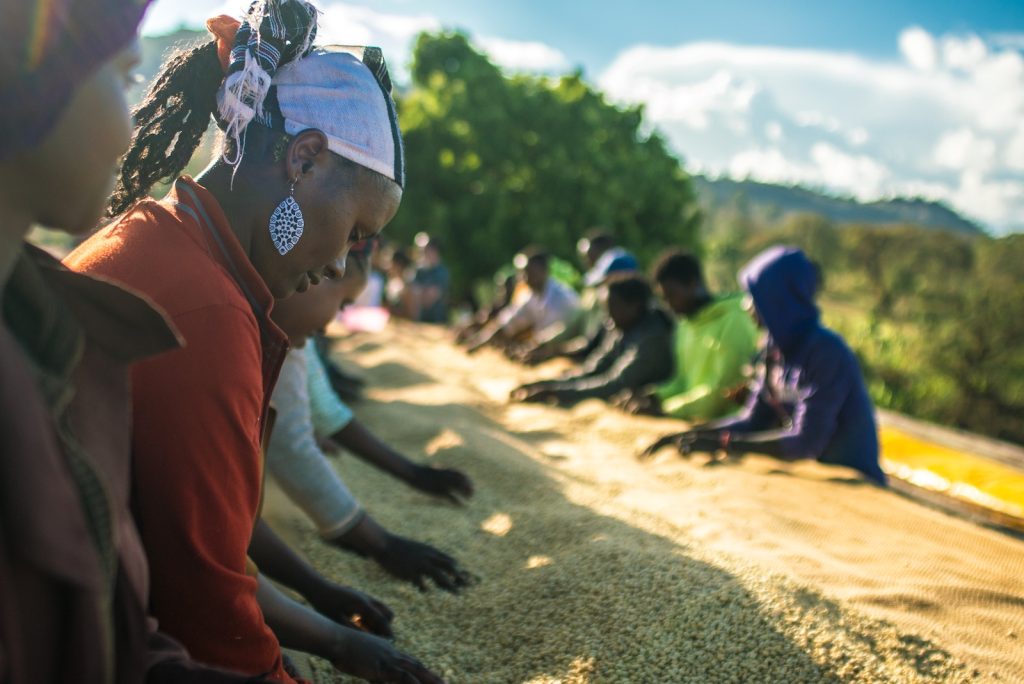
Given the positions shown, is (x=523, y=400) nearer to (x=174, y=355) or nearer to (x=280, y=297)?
(x=280, y=297)

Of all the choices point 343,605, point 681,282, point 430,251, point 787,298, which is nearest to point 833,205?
point 430,251

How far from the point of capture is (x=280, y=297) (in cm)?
149

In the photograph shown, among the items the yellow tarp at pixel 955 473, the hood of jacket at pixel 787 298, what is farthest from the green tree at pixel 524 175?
the hood of jacket at pixel 787 298

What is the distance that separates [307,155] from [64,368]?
0.71m

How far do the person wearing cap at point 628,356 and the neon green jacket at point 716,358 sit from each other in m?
0.37

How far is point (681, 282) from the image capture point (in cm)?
508

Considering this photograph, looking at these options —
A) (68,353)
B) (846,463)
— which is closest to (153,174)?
(68,353)

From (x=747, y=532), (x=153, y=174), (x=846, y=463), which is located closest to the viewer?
(x=153, y=174)

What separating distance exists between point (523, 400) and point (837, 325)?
7.93 m

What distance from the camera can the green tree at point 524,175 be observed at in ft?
45.8

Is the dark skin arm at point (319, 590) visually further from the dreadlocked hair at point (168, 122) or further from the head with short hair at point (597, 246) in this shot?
the head with short hair at point (597, 246)

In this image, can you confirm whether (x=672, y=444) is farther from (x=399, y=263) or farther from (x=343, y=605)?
(x=399, y=263)

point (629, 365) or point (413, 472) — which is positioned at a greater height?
point (629, 365)

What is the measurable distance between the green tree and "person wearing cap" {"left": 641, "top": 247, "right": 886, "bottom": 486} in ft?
33.1
